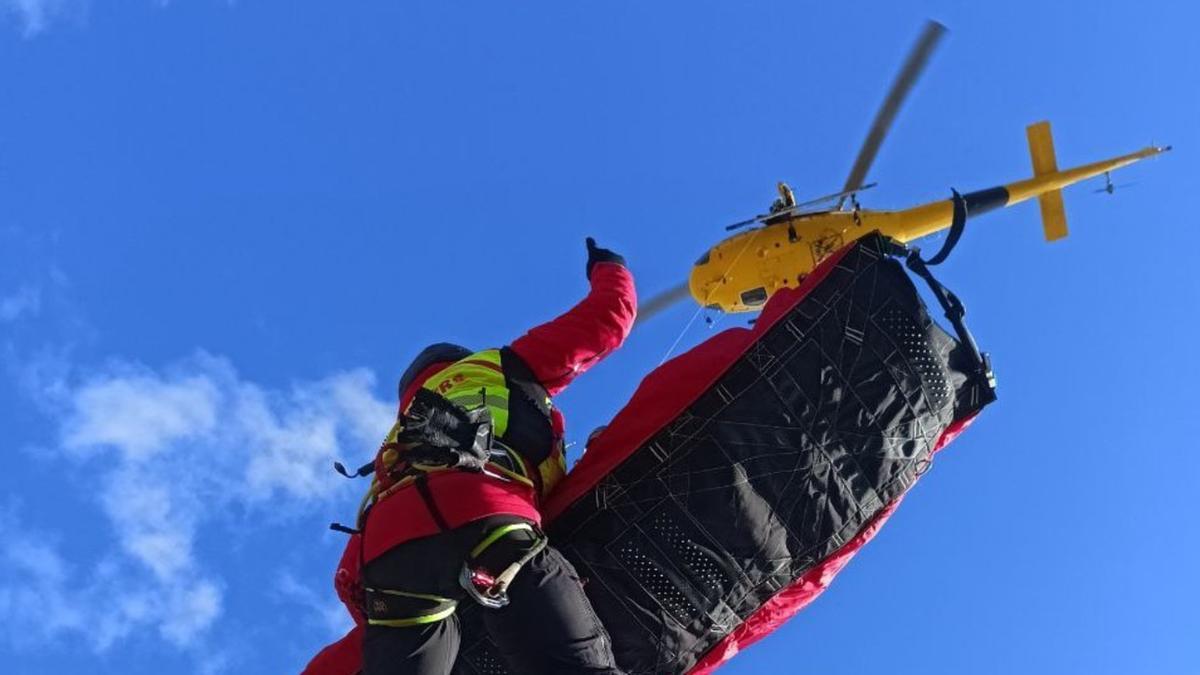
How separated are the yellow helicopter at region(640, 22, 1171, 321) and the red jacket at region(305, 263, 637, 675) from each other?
659cm

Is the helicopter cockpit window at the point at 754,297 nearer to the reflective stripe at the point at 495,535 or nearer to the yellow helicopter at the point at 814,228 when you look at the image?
the yellow helicopter at the point at 814,228

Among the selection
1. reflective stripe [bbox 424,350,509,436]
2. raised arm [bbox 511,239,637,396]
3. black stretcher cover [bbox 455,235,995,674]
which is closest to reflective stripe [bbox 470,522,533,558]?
reflective stripe [bbox 424,350,509,436]

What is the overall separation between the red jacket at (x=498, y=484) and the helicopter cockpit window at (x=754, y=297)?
7420mm

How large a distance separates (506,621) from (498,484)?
0.59 m

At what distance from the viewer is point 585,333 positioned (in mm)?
5355

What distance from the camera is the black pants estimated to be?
430cm

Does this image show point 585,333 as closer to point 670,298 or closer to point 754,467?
point 754,467

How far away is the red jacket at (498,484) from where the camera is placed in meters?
4.41

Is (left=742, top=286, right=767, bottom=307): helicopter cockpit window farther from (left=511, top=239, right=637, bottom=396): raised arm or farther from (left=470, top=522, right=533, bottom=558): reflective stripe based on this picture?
(left=470, top=522, right=533, bottom=558): reflective stripe

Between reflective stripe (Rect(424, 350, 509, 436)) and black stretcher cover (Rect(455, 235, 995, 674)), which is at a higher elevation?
reflective stripe (Rect(424, 350, 509, 436))

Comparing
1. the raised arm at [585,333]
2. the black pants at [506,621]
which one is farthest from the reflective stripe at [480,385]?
the black pants at [506,621]

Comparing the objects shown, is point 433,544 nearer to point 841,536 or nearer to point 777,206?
point 841,536

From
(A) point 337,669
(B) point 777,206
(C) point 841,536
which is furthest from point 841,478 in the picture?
(B) point 777,206

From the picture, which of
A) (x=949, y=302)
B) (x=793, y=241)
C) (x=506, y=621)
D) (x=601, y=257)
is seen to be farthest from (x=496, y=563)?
(x=793, y=241)
